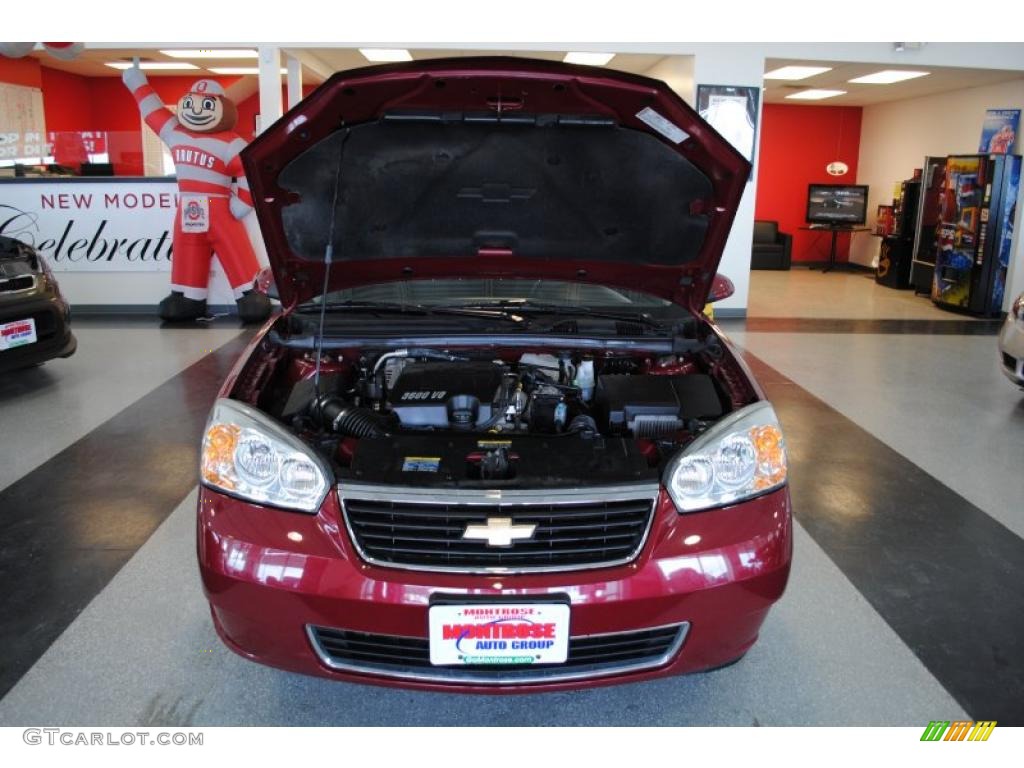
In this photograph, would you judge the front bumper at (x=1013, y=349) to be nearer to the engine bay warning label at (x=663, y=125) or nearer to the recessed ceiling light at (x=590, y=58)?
the engine bay warning label at (x=663, y=125)

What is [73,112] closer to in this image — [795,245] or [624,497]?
[795,245]

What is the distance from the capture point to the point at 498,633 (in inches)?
60.1

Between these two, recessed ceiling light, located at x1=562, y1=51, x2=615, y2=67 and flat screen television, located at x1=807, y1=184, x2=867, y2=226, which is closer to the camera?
recessed ceiling light, located at x1=562, y1=51, x2=615, y2=67

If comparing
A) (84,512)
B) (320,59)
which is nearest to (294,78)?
(320,59)

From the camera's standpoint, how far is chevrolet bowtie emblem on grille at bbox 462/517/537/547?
155 centimetres

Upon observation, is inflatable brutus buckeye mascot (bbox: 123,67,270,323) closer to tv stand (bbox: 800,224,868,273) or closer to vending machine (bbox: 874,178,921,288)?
vending machine (bbox: 874,178,921,288)

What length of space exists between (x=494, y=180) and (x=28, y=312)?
3416 millimetres

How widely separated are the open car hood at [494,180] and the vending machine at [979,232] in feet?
22.4

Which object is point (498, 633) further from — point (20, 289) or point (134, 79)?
point (134, 79)

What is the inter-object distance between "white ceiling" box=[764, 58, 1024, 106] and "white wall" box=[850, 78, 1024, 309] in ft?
0.48

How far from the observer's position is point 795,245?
1303cm

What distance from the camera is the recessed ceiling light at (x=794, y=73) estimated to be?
840 centimetres

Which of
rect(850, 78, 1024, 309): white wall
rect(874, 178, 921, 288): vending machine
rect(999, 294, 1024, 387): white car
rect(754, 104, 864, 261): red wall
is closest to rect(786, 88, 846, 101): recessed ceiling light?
rect(754, 104, 864, 261): red wall

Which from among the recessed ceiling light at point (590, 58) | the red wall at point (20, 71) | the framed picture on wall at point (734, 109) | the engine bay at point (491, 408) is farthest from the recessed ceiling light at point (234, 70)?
the engine bay at point (491, 408)
